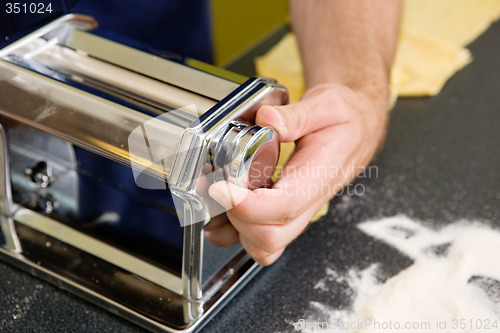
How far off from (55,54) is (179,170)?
194 mm

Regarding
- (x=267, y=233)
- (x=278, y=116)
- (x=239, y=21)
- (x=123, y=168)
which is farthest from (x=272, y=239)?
(x=239, y=21)

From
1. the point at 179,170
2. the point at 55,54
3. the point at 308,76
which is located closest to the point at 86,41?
the point at 55,54

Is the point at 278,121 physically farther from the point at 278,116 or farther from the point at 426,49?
the point at 426,49

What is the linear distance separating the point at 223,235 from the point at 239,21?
38.4 inches

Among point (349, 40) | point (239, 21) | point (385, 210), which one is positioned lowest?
point (239, 21)

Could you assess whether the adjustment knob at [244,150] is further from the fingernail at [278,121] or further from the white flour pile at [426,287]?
the white flour pile at [426,287]

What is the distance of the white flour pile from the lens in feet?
1.67

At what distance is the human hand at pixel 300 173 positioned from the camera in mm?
467

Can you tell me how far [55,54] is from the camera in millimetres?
530

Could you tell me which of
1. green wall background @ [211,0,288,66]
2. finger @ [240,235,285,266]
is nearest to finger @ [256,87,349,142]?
finger @ [240,235,285,266]

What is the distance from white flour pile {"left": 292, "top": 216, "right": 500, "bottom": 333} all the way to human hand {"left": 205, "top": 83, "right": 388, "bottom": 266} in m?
0.07

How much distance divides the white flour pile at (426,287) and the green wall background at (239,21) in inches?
31.4

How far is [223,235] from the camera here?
1.82 ft

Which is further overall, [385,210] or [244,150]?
[385,210]
